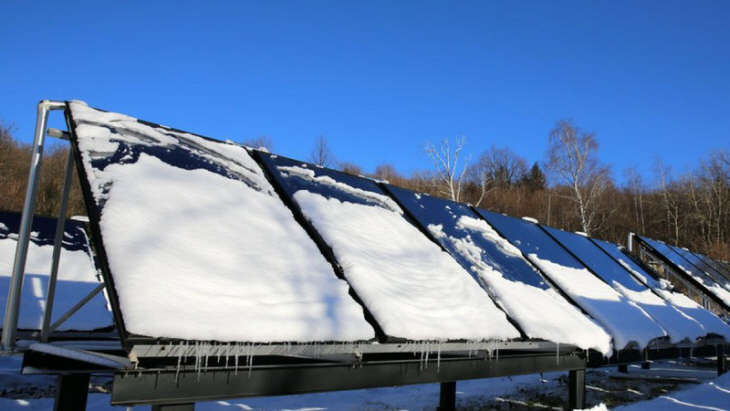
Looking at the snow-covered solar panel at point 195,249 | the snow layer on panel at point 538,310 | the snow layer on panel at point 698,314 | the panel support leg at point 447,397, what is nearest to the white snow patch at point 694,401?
the snow layer on panel at point 698,314

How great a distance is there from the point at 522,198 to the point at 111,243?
41.4 metres

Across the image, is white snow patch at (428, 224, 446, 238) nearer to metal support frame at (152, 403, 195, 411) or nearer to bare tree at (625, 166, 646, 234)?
metal support frame at (152, 403, 195, 411)

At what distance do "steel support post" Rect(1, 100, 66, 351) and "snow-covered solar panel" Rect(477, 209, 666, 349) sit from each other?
3.58 metres

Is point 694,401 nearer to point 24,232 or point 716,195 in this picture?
point 24,232

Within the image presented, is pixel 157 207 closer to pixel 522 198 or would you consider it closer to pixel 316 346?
pixel 316 346

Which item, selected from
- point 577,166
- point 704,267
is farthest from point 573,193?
point 704,267

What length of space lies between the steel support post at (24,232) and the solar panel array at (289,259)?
5.5 inches

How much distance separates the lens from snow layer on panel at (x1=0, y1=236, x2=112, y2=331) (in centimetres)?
457

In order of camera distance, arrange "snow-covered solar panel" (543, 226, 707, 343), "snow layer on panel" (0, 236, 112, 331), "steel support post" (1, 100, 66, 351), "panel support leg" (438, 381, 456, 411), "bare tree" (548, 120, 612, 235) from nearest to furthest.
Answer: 1. "steel support post" (1, 100, 66, 351)
2. "snow layer on panel" (0, 236, 112, 331)
3. "snow-covered solar panel" (543, 226, 707, 343)
4. "panel support leg" (438, 381, 456, 411)
5. "bare tree" (548, 120, 612, 235)

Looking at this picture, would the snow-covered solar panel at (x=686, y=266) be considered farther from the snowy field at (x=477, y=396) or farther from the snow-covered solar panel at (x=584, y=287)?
the snow-covered solar panel at (x=584, y=287)

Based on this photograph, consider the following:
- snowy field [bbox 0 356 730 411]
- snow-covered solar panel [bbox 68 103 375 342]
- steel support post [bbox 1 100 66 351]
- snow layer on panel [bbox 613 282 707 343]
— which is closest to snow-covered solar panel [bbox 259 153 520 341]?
snow-covered solar panel [bbox 68 103 375 342]

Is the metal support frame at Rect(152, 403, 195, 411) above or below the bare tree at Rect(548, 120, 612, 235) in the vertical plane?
below

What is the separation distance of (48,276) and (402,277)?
4.46m

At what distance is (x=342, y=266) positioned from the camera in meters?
2.46
